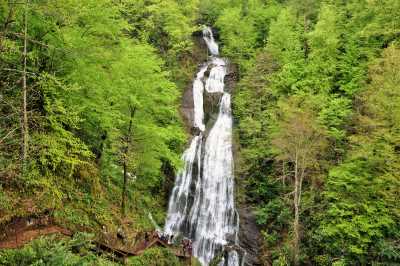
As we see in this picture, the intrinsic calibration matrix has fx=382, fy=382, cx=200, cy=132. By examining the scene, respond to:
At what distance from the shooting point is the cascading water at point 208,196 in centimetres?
2564

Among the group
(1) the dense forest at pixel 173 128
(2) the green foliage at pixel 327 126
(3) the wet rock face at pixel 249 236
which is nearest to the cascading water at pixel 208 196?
(3) the wet rock face at pixel 249 236

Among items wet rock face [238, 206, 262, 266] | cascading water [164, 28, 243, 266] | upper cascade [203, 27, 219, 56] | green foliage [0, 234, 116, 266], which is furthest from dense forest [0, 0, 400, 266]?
upper cascade [203, 27, 219, 56]

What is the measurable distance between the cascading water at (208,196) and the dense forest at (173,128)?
3.53ft

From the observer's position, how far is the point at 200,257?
2497 centimetres

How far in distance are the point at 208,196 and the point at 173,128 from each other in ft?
29.8

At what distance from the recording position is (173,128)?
2092 centimetres

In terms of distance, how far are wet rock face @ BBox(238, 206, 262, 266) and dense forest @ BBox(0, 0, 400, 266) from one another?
0.85 ft

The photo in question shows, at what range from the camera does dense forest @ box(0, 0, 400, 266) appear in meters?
13.5

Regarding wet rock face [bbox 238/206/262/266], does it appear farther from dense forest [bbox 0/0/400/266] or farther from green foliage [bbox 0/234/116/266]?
green foliage [bbox 0/234/116/266]

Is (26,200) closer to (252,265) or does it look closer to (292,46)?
(252,265)

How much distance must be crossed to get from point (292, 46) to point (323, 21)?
3.90m

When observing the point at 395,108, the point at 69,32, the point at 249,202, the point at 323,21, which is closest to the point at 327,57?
the point at 323,21

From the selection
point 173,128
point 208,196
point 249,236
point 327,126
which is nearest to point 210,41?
point 208,196

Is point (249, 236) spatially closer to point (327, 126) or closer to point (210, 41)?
point (327, 126)
